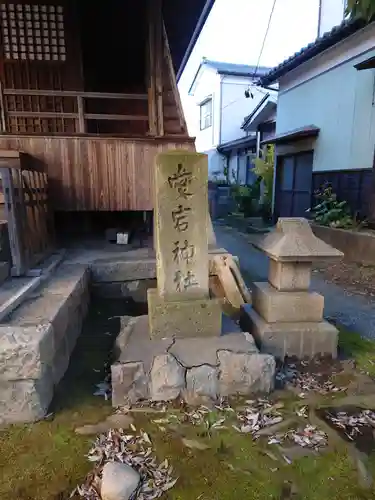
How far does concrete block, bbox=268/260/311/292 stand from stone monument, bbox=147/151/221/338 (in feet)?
→ 2.88

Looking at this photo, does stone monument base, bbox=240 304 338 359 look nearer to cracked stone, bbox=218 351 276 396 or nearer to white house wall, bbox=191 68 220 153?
cracked stone, bbox=218 351 276 396

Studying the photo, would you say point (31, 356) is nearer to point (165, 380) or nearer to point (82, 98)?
point (165, 380)

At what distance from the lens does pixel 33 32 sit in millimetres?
7035

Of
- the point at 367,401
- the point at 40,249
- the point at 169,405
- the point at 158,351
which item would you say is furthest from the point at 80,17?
the point at 367,401

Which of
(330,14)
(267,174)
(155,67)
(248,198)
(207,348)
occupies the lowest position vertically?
(207,348)

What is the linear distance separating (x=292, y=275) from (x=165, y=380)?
1843mm

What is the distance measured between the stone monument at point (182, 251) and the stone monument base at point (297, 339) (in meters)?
0.63

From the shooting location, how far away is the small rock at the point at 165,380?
3088 mm

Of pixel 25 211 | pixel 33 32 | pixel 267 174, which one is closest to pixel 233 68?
pixel 267 174

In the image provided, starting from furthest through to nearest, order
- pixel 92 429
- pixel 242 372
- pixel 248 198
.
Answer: pixel 248 198 → pixel 242 372 → pixel 92 429

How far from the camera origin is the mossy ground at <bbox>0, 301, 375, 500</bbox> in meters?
2.19

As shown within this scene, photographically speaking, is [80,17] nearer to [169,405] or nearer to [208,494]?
[169,405]

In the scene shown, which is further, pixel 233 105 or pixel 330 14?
pixel 233 105

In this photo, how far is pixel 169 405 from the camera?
307 centimetres
